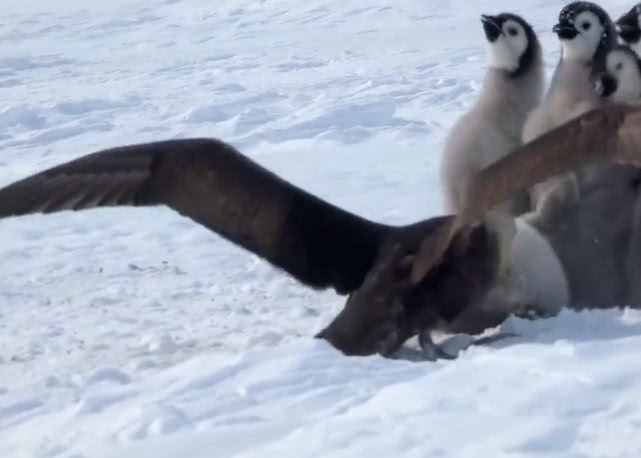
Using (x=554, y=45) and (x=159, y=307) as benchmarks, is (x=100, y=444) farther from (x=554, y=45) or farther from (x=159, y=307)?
(x=554, y=45)

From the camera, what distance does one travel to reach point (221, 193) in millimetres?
4598

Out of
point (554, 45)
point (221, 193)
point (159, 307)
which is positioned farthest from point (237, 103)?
A: point (221, 193)

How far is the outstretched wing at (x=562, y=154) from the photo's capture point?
11.6 feet

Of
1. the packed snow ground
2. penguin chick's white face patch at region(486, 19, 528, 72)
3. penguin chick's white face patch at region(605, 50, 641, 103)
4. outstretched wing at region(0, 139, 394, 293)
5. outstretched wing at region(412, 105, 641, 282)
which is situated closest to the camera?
the packed snow ground

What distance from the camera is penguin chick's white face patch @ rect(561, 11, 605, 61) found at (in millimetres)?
5366

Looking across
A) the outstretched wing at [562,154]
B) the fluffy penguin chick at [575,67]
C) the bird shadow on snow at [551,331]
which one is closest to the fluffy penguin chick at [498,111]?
the fluffy penguin chick at [575,67]

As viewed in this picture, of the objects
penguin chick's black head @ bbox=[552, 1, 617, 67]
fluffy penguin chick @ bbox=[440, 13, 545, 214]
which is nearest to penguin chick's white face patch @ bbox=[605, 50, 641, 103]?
penguin chick's black head @ bbox=[552, 1, 617, 67]

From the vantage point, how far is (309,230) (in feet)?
15.0

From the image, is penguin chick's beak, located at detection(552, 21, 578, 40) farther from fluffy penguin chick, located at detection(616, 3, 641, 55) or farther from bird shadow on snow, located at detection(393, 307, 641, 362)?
bird shadow on snow, located at detection(393, 307, 641, 362)

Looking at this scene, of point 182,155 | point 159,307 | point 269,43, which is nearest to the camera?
point 182,155

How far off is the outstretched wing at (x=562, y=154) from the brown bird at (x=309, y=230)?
50cm

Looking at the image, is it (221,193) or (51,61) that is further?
(51,61)

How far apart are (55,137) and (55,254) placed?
436 centimetres

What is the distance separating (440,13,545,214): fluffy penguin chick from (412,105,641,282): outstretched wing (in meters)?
1.35
